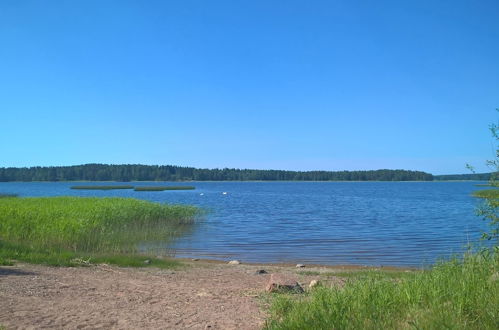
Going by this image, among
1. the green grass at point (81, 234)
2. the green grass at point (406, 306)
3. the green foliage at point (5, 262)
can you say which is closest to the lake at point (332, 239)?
the green grass at point (81, 234)

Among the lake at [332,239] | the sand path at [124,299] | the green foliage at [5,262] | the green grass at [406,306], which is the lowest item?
the lake at [332,239]

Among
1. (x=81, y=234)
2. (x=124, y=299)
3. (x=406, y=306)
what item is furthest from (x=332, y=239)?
(x=406, y=306)

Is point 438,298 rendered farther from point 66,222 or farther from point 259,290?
point 66,222

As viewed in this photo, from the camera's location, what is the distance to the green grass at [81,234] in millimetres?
15078

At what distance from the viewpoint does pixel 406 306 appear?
6422 mm

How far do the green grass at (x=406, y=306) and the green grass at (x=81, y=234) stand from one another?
951cm

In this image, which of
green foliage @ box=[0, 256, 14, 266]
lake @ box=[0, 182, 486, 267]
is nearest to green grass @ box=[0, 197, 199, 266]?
green foliage @ box=[0, 256, 14, 266]

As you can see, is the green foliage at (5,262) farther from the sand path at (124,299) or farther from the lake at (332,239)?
the lake at (332,239)

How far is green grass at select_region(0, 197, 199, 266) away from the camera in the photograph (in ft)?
49.5

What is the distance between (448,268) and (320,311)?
369 cm

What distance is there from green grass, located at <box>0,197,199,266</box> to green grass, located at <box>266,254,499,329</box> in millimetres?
9511

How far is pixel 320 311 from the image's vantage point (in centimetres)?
626

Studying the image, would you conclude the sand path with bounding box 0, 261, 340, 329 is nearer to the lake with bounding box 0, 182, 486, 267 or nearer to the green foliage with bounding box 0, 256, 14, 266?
the green foliage with bounding box 0, 256, 14, 266

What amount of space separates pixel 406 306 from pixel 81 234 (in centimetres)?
1604
